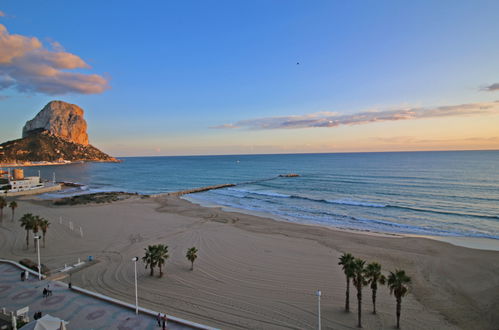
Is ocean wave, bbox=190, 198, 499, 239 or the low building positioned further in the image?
the low building

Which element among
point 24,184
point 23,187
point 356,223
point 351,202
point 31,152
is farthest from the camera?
point 31,152

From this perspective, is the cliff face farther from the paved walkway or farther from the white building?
the paved walkway

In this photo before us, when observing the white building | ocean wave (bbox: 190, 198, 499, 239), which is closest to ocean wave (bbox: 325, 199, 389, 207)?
ocean wave (bbox: 190, 198, 499, 239)

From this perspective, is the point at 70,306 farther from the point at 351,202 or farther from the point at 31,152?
the point at 31,152

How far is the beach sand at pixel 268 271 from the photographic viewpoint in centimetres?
1463

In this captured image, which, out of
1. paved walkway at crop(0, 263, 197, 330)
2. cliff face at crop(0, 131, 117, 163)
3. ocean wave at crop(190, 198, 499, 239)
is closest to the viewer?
paved walkway at crop(0, 263, 197, 330)

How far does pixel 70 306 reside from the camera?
1400 centimetres

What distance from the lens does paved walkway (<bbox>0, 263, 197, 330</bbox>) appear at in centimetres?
1249

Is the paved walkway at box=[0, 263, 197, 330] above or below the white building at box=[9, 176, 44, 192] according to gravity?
below

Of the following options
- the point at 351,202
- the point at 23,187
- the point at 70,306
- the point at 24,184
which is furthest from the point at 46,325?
the point at 24,184

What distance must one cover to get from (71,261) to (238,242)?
572 inches

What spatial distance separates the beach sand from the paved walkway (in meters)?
1.98

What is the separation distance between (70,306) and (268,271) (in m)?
12.6

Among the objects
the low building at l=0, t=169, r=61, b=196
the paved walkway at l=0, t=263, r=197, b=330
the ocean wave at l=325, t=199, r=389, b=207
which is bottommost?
the ocean wave at l=325, t=199, r=389, b=207
